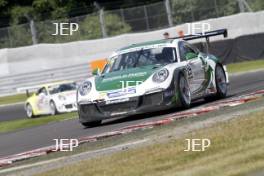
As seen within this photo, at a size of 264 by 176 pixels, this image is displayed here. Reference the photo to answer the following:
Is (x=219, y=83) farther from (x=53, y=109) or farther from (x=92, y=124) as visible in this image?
(x=53, y=109)

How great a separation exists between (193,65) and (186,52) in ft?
1.35

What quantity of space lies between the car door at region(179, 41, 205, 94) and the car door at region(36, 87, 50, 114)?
401 inches

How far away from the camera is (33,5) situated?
49.2m

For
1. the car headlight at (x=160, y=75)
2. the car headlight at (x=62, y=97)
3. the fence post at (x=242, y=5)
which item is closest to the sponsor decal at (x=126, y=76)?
the car headlight at (x=160, y=75)

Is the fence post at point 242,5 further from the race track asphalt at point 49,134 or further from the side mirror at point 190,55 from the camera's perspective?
the side mirror at point 190,55

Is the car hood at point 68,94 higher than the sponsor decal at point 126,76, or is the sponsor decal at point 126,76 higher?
the sponsor decal at point 126,76

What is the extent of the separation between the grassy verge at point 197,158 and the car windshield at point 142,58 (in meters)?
4.98

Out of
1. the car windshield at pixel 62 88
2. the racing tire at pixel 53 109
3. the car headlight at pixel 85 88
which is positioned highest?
the car headlight at pixel 85 88

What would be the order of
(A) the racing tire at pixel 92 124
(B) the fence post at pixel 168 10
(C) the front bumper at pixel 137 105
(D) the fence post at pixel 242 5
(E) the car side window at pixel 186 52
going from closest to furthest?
(C) the front bumper at pixel 137 105 < (A) the racing tire at pixel 92 124 < (E) the car side window at pixel 186 52 < (B) the fence post at pixel 168 10 < (D) the fence post at pixel 242 5

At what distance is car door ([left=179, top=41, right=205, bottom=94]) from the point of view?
15.8m

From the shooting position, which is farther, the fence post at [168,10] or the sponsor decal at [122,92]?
the fence post at [168,10]

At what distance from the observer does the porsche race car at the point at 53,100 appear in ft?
81.8

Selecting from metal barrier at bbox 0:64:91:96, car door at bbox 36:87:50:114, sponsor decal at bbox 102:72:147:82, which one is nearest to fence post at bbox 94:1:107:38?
metal barrier at bbox 0:64:91:96

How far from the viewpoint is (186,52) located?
16.4 metres
